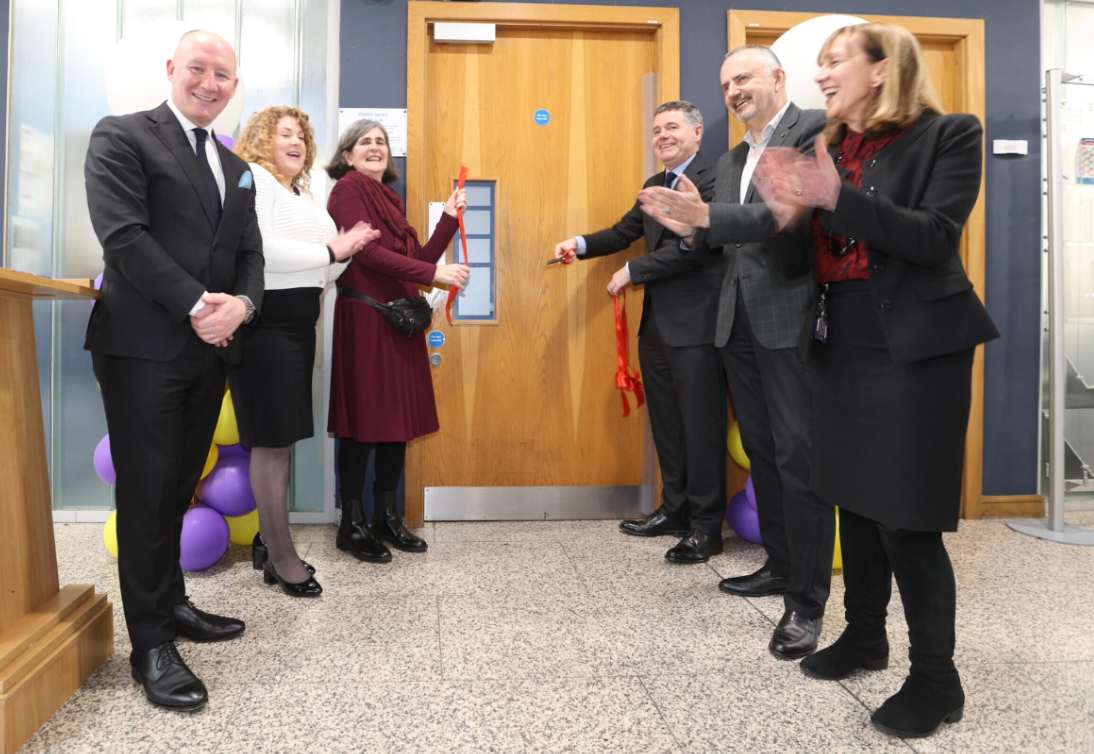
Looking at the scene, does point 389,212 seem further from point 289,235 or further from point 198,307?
point 198,307

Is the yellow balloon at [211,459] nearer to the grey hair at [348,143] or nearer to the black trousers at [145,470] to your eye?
the black trousers at [145,470]

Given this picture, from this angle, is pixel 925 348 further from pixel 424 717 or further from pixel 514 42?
pixel 514 42

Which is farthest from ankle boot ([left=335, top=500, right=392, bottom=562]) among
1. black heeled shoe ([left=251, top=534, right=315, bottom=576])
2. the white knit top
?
the white knit top

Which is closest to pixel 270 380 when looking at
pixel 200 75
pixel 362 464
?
pixel 362 464

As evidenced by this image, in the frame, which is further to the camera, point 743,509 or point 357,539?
point 743,509

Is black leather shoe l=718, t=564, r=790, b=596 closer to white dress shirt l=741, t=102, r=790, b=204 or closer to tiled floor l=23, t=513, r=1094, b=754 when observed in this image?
tiled floor l=23, t=513, r=1094, b=754

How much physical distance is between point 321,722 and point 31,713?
0.58 metres

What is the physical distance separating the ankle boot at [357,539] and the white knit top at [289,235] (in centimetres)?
89

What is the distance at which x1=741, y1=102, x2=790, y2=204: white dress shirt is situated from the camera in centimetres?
218

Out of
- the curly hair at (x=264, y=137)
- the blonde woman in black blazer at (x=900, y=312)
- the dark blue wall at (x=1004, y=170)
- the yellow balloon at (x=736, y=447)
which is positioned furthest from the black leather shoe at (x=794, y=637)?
the dark blue wall at (x=1004, y=170)

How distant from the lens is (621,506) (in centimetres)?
346

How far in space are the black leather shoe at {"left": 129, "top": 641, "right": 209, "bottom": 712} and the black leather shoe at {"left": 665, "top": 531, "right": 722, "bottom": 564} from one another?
5.36 ft

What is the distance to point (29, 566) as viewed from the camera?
5.57 ft

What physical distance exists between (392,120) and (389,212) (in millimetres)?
721
